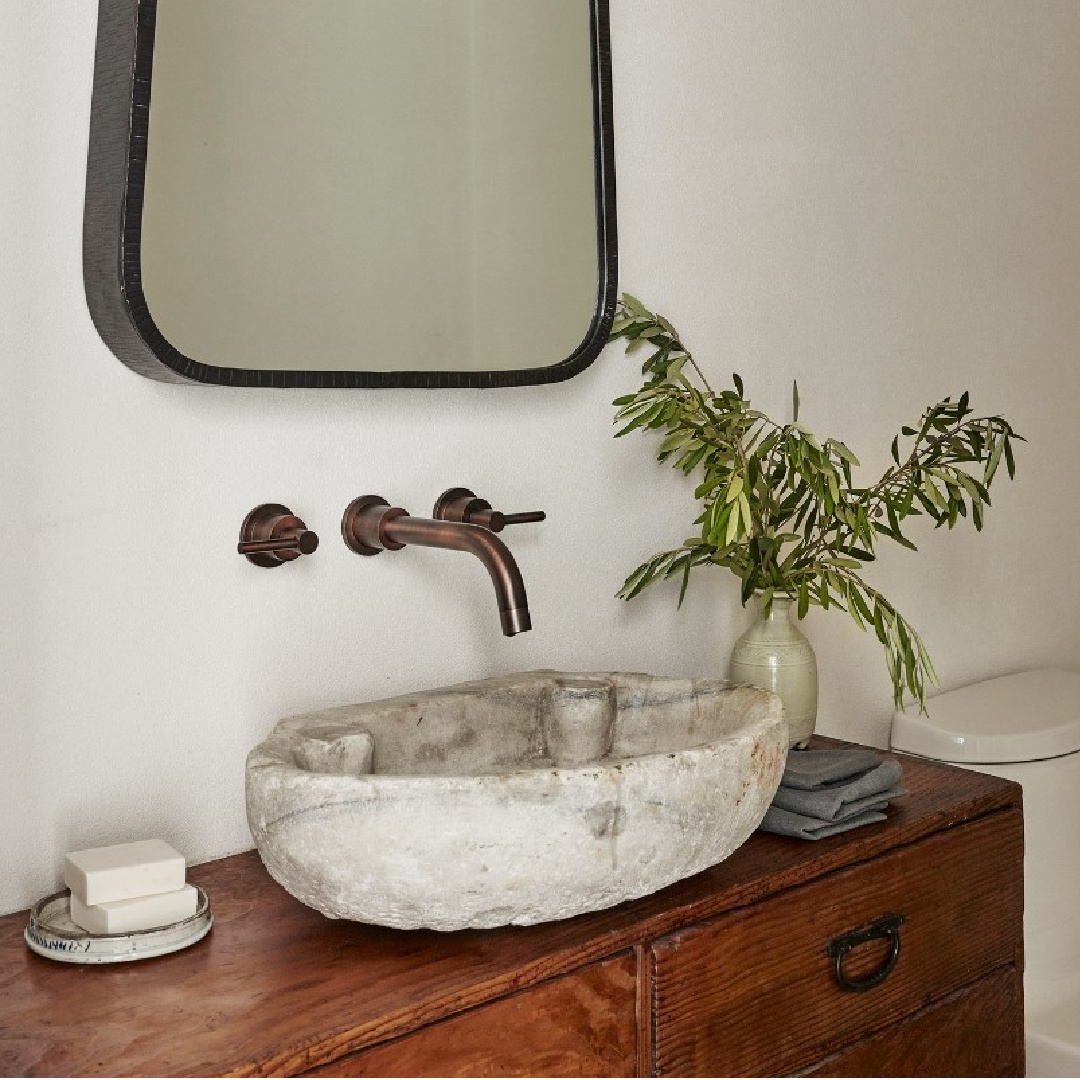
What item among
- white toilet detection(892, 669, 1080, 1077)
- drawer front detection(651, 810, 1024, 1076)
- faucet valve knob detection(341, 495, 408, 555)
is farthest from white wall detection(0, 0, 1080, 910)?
drawer front detection(651, 810, 1024, 1076)

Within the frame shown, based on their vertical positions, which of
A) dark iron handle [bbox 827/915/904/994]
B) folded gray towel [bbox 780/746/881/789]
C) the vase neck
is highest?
the vase neck

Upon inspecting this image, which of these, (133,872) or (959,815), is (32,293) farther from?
(959,815)

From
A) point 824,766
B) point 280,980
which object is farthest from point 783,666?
point 280,980

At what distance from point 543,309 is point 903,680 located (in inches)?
34.0

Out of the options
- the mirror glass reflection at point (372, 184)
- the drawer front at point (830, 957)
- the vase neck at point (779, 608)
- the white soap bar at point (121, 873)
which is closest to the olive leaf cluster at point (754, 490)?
the vase neck at point (779, 608)

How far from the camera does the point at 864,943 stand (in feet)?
4.22

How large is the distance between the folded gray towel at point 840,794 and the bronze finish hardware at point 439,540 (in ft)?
1.07

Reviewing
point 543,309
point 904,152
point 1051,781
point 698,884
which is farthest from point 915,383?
point 698,884

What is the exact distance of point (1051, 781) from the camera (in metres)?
1.88

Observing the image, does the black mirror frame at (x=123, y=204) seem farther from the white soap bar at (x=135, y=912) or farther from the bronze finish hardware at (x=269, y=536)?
the white soap bar at (x=135, y=912)

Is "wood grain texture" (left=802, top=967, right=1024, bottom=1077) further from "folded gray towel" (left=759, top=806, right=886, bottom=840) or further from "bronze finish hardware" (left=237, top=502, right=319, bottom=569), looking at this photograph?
"bronze finish hardware" (left=237, top=502, right=319, bottom=569)

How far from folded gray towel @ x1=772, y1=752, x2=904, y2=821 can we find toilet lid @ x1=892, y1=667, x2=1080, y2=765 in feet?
1.66

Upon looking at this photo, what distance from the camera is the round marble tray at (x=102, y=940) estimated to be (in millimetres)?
1022

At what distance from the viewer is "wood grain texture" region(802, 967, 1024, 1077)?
1.29m
